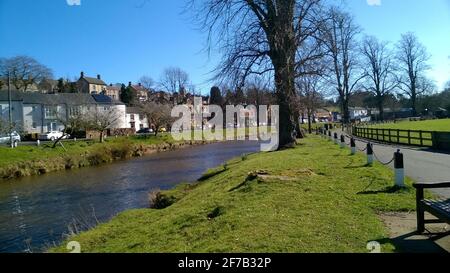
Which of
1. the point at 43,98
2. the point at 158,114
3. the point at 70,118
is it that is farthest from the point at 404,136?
the point at 43,98

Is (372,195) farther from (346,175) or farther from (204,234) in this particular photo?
(204,234)

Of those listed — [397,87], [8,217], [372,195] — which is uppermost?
[397,87]

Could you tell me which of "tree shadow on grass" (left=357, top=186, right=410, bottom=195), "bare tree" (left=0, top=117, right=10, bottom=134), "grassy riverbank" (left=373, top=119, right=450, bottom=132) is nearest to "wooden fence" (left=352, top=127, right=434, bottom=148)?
"grassy riverbank" (left=373, top=119, right=450, bottom=132)

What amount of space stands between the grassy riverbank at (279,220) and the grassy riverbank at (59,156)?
2353cm

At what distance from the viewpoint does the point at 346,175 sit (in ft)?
38.0

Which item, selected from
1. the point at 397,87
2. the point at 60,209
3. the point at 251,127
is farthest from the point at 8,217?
the point at 397,87

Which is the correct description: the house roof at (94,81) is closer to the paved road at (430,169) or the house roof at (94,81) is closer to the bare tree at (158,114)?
the bare tree at (158,114)

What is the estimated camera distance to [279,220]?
22.6 feet

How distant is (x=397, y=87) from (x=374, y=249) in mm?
75201

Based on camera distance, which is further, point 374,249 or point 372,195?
point 372,195

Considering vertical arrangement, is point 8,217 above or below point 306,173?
below

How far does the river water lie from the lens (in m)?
12.9

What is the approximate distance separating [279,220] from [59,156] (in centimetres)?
3409

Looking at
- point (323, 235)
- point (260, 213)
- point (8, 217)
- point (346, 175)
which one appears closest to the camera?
point (323, 235)
